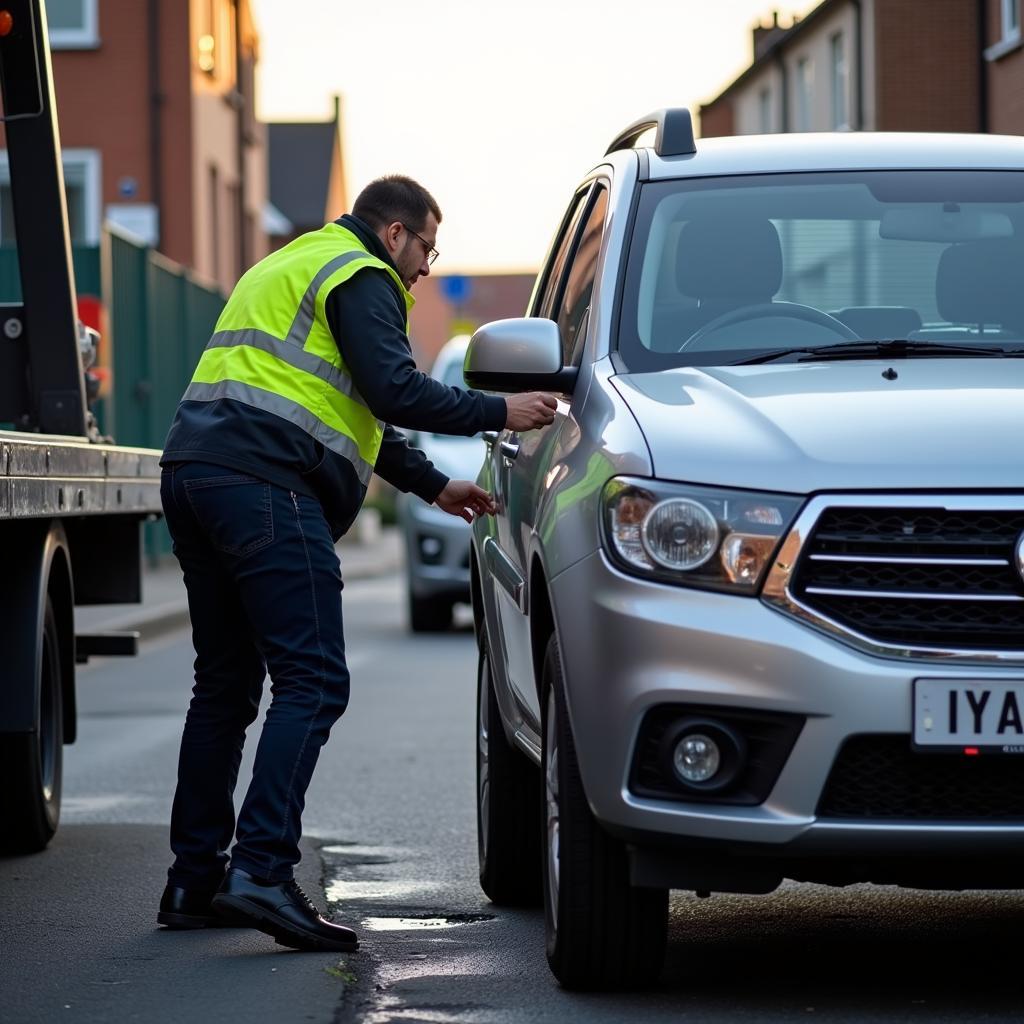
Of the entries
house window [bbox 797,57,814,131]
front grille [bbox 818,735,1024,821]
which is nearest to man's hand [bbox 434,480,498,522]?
front grille [bbox 818,735,1024,821]

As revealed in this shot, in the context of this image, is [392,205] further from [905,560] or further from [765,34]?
[765,34]

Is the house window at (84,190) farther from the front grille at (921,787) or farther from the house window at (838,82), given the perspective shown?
the front grille at (921,787)

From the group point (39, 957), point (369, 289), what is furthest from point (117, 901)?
point (369, 289)

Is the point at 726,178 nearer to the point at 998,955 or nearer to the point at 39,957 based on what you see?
the point at 998,955

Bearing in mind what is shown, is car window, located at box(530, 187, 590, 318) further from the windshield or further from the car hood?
the car hood

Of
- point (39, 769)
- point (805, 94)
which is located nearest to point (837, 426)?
point (39, 769)

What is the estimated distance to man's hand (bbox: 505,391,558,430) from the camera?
5.65 metres

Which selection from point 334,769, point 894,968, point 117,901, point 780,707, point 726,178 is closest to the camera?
point 780,707

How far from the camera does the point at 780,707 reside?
14.6ft

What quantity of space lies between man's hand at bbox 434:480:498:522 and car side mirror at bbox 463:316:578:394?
53 cm

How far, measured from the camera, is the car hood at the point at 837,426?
4.56 m

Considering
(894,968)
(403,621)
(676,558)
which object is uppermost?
(676,558)

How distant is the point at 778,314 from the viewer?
564cm

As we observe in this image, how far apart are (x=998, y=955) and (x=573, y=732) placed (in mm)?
1401
